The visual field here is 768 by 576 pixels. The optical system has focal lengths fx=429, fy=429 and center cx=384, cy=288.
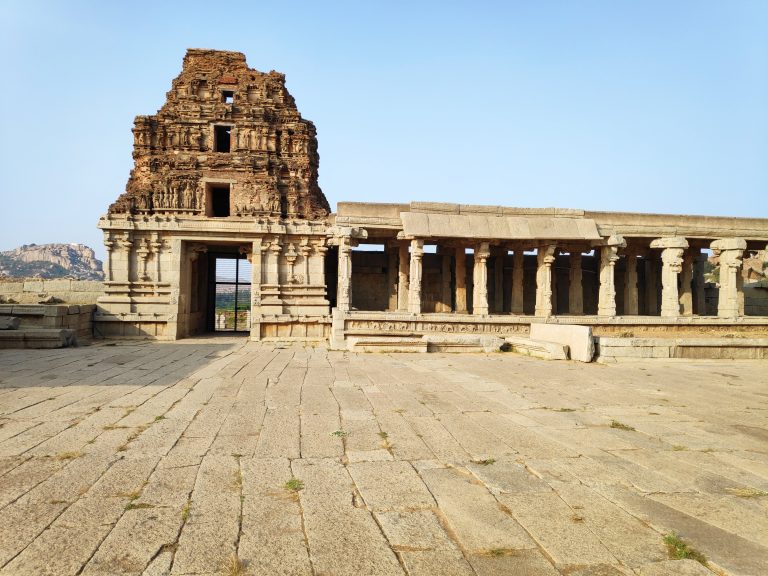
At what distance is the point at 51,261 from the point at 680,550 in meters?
104

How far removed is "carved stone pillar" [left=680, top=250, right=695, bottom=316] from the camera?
18969 millimetres

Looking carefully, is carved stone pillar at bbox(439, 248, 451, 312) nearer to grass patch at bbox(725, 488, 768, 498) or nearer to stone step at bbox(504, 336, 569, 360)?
stone step at bbox(504, 336, 569, 360)

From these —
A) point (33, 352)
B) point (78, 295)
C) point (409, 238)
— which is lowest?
point (33, 352)

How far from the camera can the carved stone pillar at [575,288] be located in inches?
733

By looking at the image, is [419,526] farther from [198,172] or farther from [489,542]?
[198,172]

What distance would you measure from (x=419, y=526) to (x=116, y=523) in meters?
1.95

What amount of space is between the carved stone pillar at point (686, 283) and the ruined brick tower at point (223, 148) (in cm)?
1624

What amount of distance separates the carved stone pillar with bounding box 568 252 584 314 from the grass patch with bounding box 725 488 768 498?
52.7 feet

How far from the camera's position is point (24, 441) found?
167 inches

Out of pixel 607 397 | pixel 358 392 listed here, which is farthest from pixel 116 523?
pixel 607 397

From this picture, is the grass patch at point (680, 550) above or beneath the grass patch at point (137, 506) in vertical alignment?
above

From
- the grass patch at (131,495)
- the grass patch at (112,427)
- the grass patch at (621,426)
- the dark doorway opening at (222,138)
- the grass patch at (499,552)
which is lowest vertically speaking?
the grass patch at (621,426)

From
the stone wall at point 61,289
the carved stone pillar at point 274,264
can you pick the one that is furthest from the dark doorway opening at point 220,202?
the stone wall at point 61,289

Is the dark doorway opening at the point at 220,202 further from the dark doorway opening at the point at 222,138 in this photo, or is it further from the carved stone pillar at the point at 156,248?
the carved stone pillar at the point at 156,248
